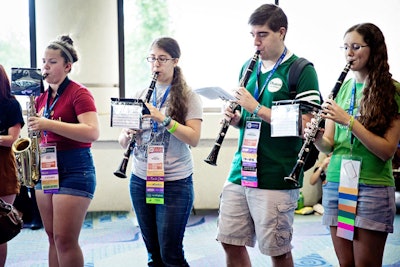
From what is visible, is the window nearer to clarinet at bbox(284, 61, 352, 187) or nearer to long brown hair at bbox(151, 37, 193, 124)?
long brown hair at bbox(151, 37, 193, 124)

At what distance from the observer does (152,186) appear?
284 centimetres

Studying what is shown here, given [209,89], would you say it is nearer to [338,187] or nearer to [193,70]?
[338,187]

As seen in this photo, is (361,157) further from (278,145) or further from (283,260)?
(283,260)

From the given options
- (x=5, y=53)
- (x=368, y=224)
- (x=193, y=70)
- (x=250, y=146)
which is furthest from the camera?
(x=193, y=70)

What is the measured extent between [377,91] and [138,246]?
2.90 m

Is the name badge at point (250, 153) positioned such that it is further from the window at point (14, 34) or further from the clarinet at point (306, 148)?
the window at point (14, 34)

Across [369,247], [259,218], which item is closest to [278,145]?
[259,218]

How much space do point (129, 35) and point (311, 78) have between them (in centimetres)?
398

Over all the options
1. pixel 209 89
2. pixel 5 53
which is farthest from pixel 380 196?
pixel 5 53

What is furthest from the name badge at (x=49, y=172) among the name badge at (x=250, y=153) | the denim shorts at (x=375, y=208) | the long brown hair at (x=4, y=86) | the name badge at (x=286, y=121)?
the denim shorts at (x=375, y=208)

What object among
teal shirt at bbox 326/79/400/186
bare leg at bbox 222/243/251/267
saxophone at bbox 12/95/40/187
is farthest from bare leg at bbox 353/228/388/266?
saxophone at bbox 12/95/40/187

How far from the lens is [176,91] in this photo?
9.68 ft

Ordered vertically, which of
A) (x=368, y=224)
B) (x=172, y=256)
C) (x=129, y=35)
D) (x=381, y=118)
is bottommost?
(x=172, y=256)

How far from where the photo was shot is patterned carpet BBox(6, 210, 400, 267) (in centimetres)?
421
